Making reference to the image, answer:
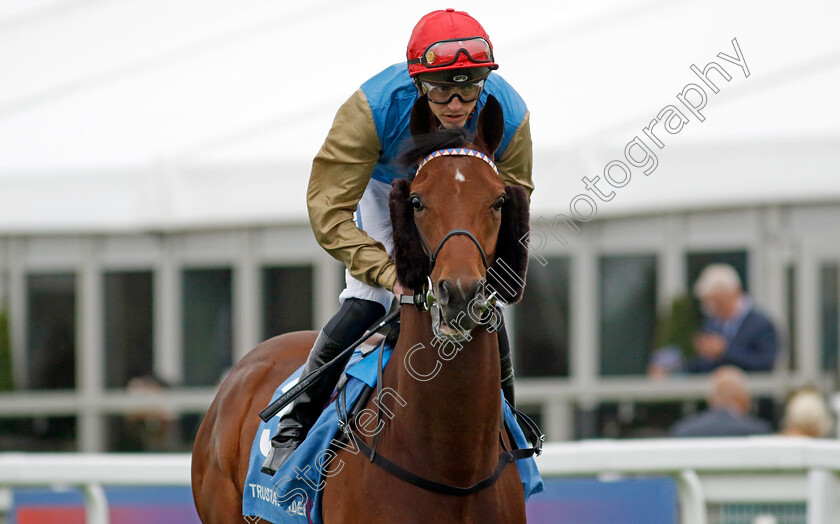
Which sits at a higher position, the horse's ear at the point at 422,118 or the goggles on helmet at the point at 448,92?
the goggles on helmet at the point at 448,92

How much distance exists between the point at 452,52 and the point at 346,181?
55 cm

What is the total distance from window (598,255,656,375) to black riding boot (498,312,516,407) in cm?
618

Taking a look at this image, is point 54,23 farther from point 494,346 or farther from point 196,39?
point 494,346

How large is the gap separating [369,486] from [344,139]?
109cm

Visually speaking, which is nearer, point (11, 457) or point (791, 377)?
point (11, 457)

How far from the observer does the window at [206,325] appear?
11000mm

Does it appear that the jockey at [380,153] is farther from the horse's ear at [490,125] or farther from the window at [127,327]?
the window at [127,327]

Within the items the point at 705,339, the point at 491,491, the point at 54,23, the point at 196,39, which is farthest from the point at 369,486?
the point at 54,23

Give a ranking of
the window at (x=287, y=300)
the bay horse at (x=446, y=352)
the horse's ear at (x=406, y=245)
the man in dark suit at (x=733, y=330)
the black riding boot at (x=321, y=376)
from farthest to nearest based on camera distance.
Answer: the window at (x=287, y=300), the man in dark suit at (x=733, y=330), the black riding boot at (x=321, y=376), the horse's ear at (x=406, y=245), the bay horse at (x=446, y=352)

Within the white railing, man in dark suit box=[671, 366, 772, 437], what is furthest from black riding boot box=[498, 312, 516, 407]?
man in dark suit box=[671, 366, 772, 437]

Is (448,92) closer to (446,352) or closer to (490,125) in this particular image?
(490,125)

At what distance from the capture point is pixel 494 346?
3.34 metres

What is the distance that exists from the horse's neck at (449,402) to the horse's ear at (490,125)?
1.80 ft

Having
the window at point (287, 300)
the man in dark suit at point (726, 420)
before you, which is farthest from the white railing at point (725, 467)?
the window at point (287, 300)
